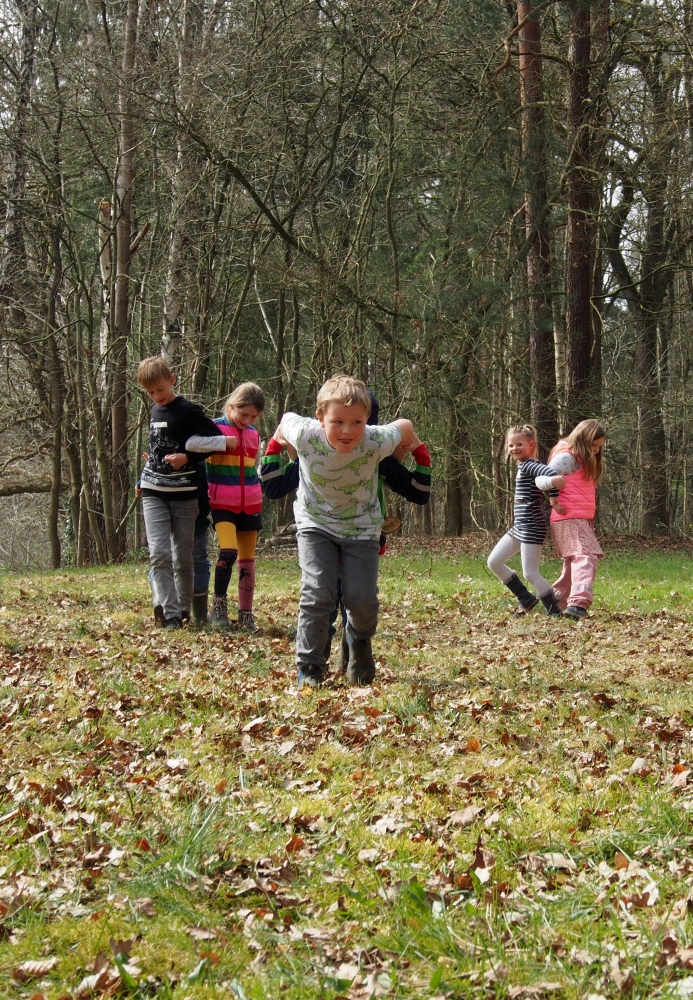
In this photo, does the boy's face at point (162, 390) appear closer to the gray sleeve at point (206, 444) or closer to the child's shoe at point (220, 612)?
the gray sleeve at point (206, 444)

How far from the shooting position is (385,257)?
1966 centimetres

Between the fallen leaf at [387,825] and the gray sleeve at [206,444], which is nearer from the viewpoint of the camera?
the fallen leaf at [387,825]

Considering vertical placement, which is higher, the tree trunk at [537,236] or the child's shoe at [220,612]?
the tree trunk at [537,236]

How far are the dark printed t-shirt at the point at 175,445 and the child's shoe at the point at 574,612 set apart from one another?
3734 mm

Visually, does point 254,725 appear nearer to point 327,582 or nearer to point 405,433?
point 327,582

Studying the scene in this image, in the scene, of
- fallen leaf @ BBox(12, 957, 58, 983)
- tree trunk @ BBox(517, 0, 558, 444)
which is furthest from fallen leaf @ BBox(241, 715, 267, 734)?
tree trunk @ BBox(517, 0, 558, 444)

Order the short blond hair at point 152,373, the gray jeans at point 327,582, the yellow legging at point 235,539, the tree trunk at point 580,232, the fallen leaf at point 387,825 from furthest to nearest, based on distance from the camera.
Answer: the tree trunk at point 580,232, the yellow legging at point 235,539, the short blond hair at point 152,373, the gray jeans at point 327,582, the fallen leaf at point 387,825

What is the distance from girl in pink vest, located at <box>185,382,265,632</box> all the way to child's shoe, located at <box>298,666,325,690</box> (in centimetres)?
285

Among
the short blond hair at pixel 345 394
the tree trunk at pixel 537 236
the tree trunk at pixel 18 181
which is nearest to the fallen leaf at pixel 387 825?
the short blond hair at pixel 345 394

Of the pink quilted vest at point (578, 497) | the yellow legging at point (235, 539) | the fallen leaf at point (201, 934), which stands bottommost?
the fallen leaf at point (201, 934)

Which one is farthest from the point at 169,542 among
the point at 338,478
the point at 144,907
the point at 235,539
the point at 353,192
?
the point at 353,192

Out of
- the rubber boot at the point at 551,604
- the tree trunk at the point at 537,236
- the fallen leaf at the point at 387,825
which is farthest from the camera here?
the tree trunk at the point at 537,236

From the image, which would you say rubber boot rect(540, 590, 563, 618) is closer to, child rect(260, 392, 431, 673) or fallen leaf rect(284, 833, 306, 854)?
child rect(260, 392, 431, 673)

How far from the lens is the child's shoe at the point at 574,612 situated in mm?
9875
